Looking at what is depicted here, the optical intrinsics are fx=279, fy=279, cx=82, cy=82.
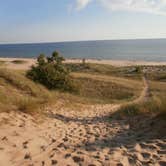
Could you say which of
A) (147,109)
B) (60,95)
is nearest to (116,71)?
(60,95)

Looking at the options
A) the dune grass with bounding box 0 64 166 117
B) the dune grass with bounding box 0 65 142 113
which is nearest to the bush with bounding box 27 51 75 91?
the dune grass with bounding box 0 65 142 113

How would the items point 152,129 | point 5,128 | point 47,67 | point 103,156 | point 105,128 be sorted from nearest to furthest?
point 103,156 < point 5,128 < point 152,129 < point 105,128 < point 47,67

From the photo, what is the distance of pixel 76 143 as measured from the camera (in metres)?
6.42

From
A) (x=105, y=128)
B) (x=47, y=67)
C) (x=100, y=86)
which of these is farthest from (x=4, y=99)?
(x=100, y=86)

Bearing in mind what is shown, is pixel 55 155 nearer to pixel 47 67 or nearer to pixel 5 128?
pixel 5 128

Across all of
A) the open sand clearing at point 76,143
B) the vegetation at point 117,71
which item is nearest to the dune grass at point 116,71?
the vegetation at point 117,71

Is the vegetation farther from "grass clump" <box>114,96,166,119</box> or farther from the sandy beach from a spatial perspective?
the sandy beach

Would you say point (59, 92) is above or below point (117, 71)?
above

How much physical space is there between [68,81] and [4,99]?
10611mm

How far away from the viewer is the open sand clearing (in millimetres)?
5227

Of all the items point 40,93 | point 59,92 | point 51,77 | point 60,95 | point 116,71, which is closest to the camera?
point 40,93

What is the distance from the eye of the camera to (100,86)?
26.2 m

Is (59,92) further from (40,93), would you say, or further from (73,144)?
(73,144)

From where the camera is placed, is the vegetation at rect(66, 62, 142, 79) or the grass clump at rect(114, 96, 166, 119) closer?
the grass clump at rect(114, 96, 166, 119)
